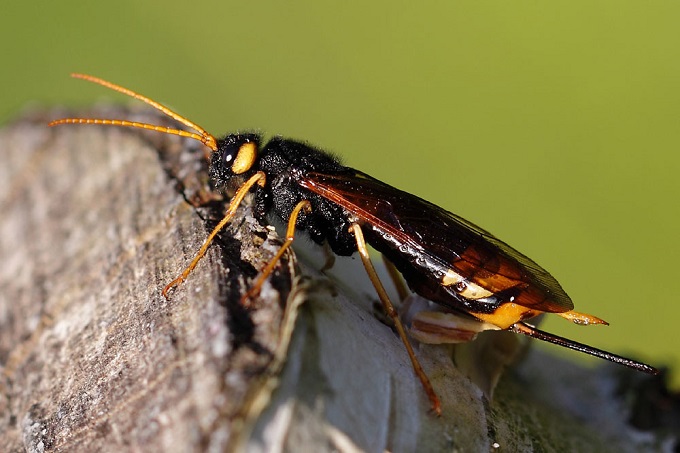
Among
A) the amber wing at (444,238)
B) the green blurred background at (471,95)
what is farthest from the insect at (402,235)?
the green blurred background at (471,95)

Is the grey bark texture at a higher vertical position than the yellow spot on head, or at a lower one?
lower

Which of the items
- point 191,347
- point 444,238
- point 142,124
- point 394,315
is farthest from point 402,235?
point 191,347

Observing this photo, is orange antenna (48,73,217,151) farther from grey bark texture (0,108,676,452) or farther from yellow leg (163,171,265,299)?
yellow leg (163,171,265,299)

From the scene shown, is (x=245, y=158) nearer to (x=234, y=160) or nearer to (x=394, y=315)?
(x=234, y=160)

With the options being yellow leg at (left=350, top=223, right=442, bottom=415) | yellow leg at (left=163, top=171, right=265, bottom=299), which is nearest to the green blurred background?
yellow leg at (left=163, top=171, right=265, bottom=299)

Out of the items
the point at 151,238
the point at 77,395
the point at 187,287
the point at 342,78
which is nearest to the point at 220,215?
the point at 151,238

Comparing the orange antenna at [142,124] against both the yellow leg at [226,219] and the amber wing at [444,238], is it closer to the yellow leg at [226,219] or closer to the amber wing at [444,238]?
the yellow leg at [226,219]

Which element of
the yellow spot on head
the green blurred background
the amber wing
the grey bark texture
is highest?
the green blurred background
